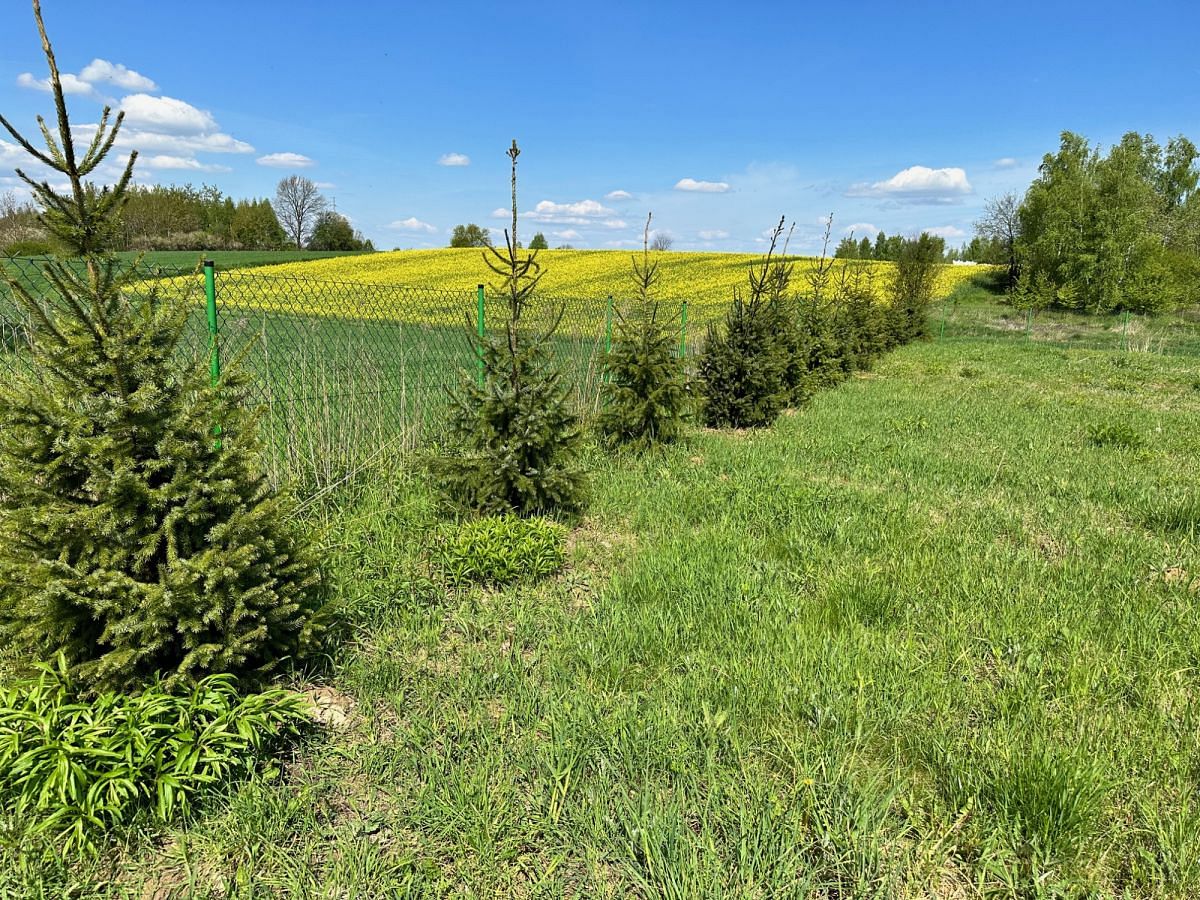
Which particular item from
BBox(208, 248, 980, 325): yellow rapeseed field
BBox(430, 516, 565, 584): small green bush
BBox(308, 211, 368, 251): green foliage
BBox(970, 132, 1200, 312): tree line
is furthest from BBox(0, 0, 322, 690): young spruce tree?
BBox(308, 211, 368, 251): green foliage

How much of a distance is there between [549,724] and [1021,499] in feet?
16.3

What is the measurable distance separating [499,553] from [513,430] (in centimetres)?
107

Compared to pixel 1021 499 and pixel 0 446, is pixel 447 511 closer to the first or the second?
pixel 0 446

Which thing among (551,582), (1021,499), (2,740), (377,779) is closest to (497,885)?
(377,779)

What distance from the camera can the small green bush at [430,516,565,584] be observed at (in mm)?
3799

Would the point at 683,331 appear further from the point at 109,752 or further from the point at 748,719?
the point at 109,752

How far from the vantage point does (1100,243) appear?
33906mm

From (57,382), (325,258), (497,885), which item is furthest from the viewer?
(325,258)

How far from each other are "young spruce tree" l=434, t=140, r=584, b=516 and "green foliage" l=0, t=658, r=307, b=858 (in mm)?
2384

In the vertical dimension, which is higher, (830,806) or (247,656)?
A: (247,656)

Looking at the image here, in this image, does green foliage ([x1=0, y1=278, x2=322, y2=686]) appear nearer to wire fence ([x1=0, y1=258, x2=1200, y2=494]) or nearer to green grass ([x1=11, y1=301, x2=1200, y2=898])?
wire fence ([x1=0, y1=258, x2=1200, y2=494])

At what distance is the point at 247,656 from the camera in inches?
100

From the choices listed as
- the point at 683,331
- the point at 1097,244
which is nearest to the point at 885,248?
the point at 1097,244

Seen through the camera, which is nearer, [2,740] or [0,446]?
[2,740]
